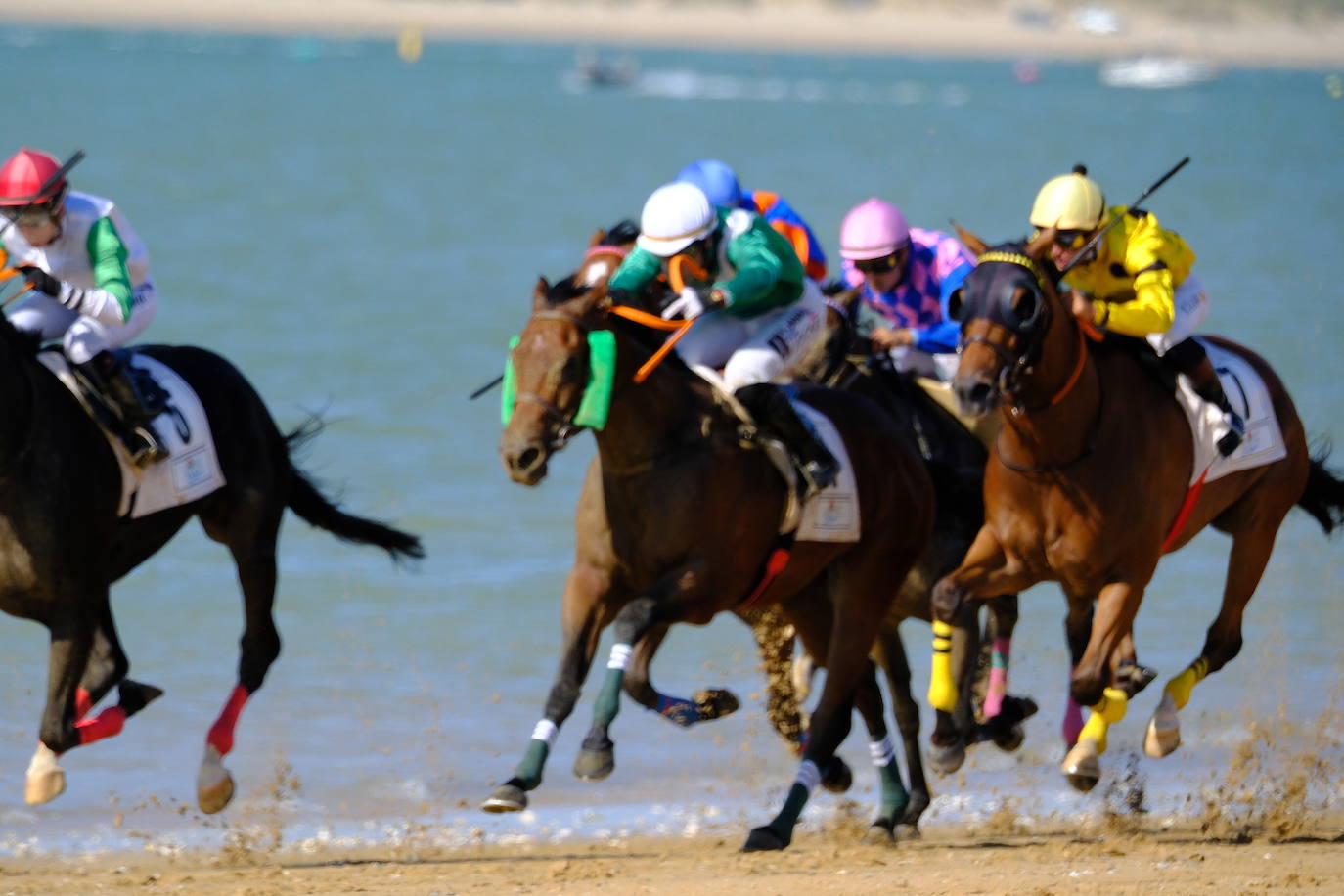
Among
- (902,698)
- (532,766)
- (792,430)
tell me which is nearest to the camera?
(532,766)

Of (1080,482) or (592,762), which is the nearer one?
(592,762)

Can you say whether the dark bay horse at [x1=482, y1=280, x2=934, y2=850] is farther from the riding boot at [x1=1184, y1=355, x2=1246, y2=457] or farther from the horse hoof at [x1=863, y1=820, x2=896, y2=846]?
the riding boot at [x1=1184, y1=355, x2=1246, y2=457]

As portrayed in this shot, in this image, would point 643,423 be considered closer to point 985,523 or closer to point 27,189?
point 985,523

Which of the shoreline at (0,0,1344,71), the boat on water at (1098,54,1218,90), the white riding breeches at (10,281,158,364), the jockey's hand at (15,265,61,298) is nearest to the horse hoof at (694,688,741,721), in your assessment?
the white riding breeches at (10,281,158,364)

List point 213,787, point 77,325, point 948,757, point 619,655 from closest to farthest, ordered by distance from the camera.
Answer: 1. point 619,655
2. point 77,325
3. point 213,787
4. point 948,757

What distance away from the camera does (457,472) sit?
673 inches

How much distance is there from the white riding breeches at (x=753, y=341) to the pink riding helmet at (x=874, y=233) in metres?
1.01

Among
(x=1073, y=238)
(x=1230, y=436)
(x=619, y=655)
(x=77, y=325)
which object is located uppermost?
(x=1073, y=238)

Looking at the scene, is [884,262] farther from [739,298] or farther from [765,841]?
[765,841]

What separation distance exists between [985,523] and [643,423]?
5.19 feet

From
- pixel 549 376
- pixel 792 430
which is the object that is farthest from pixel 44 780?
pixel 792 430

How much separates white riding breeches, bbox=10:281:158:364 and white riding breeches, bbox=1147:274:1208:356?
3837mm

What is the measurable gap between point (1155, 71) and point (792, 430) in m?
104

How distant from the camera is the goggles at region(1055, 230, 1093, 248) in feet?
26.8
